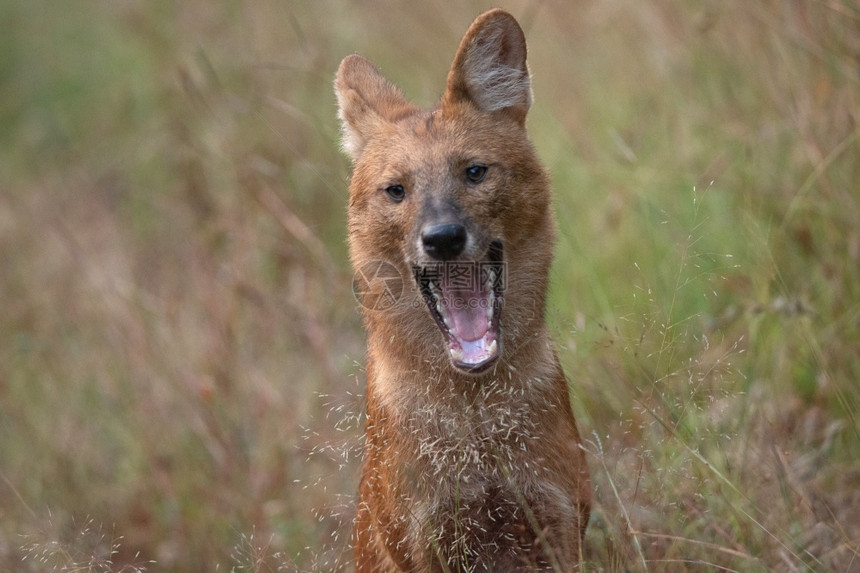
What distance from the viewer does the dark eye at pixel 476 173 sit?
3.73 m

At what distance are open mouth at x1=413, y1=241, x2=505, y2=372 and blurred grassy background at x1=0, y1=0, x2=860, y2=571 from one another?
31cm

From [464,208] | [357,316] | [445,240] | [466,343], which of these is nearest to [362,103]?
[464,208]

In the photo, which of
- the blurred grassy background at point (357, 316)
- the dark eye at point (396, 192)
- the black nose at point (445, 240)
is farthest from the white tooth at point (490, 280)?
the dark eye at point (396, 192)

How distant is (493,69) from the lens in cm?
388

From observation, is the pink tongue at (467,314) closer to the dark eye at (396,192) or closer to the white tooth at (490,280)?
the white tooth at (490,280)

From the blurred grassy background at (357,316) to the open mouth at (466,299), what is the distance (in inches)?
12.4

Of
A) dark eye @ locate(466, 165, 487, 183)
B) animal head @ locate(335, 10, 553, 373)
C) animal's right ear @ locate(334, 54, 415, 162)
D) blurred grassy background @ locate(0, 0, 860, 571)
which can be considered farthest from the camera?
animal's right ear @ locate(334, 54, 415, 162)

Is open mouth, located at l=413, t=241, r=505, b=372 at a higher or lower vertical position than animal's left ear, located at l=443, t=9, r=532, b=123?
lower

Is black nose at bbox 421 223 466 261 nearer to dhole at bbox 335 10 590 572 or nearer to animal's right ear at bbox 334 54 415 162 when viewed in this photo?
dhole at bbox 335 10 590 572

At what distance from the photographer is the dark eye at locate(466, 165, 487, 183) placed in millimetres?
3729

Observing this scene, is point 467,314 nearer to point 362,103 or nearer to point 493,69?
point 493,69

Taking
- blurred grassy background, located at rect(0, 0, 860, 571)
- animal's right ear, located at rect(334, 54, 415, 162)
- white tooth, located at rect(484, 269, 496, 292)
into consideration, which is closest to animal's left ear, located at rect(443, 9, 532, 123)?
animal's right ear, located at rect(334, 54, 415, 162)

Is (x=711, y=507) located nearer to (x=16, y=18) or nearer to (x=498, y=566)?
(x=498, y=566)

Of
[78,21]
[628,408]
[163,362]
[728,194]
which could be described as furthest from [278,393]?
[78,21]
